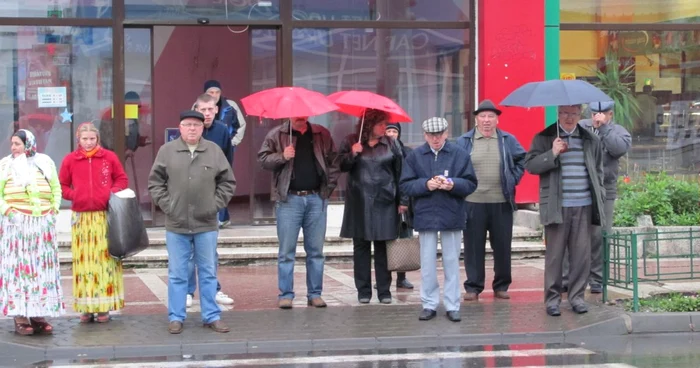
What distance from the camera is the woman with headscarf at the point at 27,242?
9.23 m

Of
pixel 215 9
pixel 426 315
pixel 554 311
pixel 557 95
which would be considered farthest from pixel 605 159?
pixel 215 9

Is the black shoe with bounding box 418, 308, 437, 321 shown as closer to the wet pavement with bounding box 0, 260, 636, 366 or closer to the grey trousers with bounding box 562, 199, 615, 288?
the wet pavement with bounding box 0, 260, 636, 366

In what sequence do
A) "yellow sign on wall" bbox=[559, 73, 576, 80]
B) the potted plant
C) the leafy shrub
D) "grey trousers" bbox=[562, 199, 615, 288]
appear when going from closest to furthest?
the leafy shrub → "grey trousers" bbox=[562, 199, 615, 288] → "yellow sign on wall" bbox=[559, 73, 576, 80] → the potted plant

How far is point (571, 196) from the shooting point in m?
10.0

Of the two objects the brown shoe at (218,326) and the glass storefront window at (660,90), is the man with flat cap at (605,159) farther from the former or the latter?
the glass storefront window at (660,90)

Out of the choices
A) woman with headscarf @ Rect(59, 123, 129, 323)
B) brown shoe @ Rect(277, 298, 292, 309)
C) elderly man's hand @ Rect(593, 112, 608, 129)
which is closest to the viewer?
woman with headscarf @ Rect(59, 123, 129, 323)

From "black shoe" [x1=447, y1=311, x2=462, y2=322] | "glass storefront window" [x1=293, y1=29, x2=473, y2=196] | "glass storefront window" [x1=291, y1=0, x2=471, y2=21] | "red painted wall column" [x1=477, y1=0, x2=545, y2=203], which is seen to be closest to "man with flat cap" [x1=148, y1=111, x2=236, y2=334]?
"black shoe" [x1=447, y1=311, x2=462, y2=322]

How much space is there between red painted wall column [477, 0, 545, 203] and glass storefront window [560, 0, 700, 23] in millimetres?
853

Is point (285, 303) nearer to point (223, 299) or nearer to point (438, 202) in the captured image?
point (223, 299)

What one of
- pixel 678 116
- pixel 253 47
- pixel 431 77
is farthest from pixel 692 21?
pixel 253 47

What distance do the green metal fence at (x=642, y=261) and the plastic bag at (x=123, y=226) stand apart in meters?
4.35

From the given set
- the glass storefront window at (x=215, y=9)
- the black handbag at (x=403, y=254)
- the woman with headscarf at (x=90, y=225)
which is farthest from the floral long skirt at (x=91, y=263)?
the glass storefront window at (x=215, y=9)

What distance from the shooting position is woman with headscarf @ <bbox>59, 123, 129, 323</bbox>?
31.4ft

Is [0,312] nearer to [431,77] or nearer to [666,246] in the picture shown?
[666,246]
